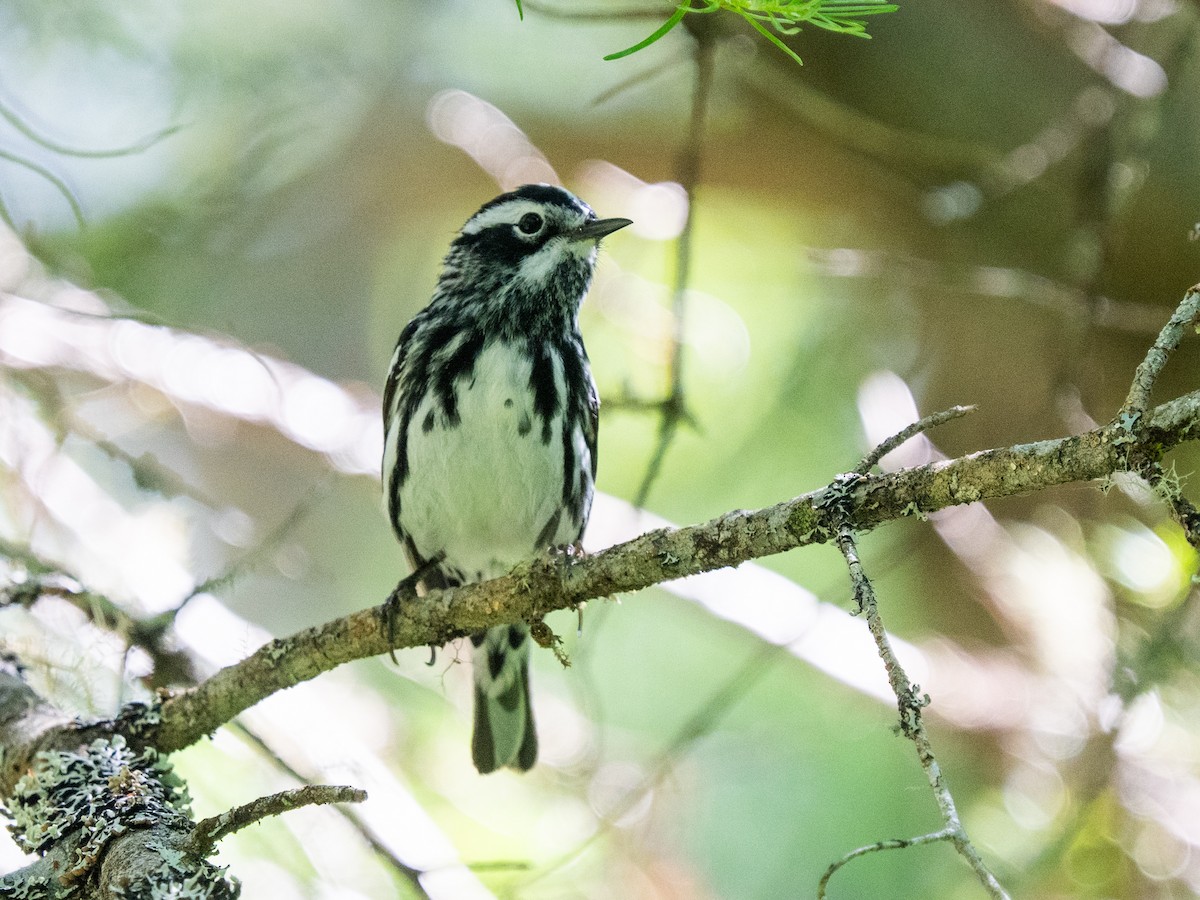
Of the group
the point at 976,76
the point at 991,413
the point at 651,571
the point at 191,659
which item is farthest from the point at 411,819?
the point at 976,76

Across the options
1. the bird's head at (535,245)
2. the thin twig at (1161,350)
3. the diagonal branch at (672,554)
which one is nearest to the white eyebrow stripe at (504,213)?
the bird's head at (535,245)

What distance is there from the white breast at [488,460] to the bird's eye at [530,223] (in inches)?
20.0

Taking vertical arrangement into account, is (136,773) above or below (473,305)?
below

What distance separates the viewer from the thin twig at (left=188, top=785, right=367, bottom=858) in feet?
5.63

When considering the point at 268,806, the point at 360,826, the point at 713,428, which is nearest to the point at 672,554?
the point at 268,806

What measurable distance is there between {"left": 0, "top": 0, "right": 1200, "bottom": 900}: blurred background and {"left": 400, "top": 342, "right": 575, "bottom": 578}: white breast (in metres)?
0.36

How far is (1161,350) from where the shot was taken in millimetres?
1518

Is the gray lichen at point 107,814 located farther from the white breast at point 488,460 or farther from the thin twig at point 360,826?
the white breast at point 488,460

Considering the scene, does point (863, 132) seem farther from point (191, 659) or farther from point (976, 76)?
point (191, 659)

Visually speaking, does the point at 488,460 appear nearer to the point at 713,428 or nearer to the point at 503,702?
the point at 503,702

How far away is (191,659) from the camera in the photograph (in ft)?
10.2

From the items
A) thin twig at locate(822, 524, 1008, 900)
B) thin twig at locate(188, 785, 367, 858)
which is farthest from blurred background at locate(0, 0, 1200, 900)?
thin twig at locate(822, 524, 1008, 900)

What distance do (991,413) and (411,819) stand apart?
99.2 inches

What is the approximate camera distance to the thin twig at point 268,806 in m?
1.72
